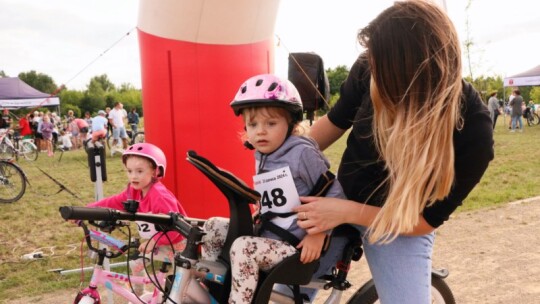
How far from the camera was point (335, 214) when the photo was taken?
1780 mm

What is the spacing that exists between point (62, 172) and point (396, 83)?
1294cm

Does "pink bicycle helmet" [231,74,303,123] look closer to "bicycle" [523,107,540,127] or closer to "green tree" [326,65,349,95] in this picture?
"bicycle" [523,107,540,127]

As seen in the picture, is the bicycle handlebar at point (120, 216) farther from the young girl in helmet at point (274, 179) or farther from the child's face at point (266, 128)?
the child's face at point (266, 128)

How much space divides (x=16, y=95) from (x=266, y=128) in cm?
2408

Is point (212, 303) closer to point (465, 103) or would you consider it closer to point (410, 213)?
point (410, 213)

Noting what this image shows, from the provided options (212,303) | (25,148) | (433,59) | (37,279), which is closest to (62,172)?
(25,148)

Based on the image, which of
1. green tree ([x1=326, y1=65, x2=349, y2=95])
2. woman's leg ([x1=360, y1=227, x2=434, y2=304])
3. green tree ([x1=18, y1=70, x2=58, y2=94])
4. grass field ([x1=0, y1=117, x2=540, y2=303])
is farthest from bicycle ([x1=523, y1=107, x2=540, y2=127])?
green tree ([x1=18, y1=70, x2=58, y2=94])

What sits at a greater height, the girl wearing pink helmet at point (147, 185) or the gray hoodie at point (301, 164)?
the gray hoodie at point (301, 164)

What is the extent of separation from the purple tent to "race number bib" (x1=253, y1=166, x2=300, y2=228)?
22.9 m

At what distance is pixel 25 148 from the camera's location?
1647 cm

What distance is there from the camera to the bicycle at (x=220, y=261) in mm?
1786

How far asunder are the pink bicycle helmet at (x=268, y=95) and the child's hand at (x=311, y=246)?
56 centimetres

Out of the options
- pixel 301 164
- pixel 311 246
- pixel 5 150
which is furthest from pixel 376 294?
pixel 5 150

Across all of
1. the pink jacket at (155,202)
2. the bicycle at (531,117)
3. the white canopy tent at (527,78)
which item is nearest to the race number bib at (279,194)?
the pink jacket at (155,202)
